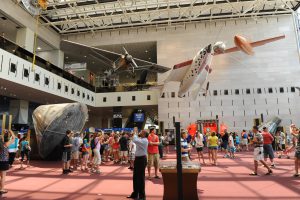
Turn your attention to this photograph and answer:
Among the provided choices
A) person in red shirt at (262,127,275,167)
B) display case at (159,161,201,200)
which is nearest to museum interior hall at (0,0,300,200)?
person in red shirt at (262,127,275,167)

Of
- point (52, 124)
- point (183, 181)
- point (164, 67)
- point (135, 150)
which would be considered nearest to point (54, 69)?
point (164, 67)

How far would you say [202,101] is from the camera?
24.8 m

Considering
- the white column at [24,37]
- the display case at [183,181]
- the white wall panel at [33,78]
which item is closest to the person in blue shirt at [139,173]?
the display case at [183,181]

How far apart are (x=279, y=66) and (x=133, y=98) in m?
16.3

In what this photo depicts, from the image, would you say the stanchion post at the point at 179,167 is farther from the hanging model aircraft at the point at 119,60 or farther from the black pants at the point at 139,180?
the hanging model aircraft at the point at 119,60

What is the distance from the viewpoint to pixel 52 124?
1102 cm

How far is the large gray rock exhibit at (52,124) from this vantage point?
11008 mm

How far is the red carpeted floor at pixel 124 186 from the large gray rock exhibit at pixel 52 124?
3.00 meters

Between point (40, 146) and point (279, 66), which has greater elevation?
point (279, 66)

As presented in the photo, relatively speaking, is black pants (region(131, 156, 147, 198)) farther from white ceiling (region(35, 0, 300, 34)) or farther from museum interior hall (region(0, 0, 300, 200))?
white ceiling (region(35, 0, 300, 34))

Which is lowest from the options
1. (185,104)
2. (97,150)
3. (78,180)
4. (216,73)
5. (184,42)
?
(78,180)

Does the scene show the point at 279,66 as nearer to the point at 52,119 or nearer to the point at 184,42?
the point at 184,42

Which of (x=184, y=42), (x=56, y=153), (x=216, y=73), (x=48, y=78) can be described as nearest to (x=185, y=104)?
(x=216, y=73)

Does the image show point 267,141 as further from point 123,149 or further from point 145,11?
point 145,11
